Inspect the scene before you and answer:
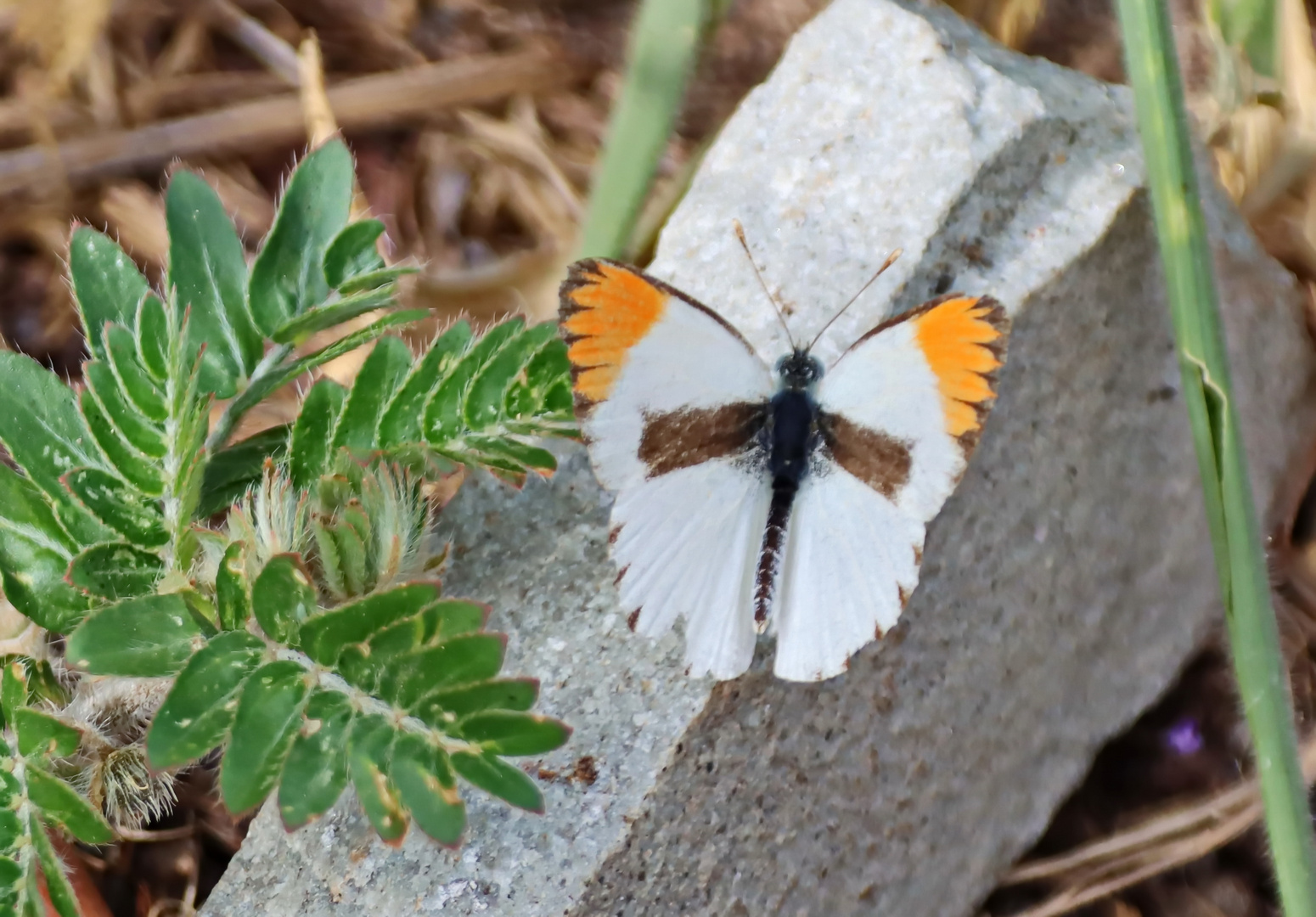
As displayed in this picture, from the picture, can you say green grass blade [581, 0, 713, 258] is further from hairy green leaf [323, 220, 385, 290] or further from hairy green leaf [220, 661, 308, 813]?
hairy green leaf [220, 661, 308, 813]

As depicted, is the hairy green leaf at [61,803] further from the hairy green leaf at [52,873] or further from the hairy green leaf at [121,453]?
the hairy green leaf at [121,453]

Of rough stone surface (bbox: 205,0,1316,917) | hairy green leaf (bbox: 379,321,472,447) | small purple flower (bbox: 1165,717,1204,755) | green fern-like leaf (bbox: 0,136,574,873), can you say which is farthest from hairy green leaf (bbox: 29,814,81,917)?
small purple flower (bbox: 1165,717,1204,755)

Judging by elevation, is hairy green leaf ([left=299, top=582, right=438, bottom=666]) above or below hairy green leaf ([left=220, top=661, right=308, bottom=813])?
above

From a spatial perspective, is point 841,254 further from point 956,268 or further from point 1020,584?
point 1020,584

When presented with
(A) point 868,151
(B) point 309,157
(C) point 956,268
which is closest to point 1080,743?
(C) point 956,268

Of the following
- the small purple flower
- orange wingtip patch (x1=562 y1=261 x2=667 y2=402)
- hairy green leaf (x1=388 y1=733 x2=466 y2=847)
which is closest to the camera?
hairy green leaf (x1=388 y1=733 x2=466 y2=847)

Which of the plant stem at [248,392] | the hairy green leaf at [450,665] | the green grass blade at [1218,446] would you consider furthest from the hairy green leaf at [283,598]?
the green grass blade at [1218,446]
